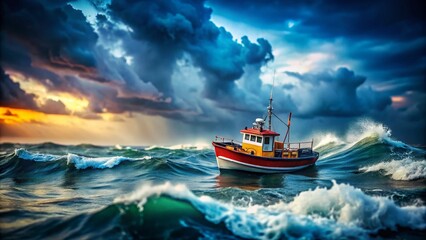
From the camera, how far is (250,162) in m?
21.2

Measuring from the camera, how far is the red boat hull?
834 inches

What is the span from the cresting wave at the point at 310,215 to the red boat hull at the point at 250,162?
36.3 ft

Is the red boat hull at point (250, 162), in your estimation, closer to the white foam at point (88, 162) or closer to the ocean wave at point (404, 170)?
the ocean wave at point (404, 170)

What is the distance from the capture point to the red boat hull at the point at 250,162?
2119 cm

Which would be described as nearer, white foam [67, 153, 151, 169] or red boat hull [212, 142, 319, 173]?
red boat hull [212, 142, 319, 173]

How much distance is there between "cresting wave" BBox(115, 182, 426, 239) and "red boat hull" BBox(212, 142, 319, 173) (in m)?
11.1

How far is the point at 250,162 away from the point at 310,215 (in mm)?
12043

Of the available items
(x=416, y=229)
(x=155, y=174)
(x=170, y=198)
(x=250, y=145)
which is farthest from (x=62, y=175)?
(x=416, y=229)

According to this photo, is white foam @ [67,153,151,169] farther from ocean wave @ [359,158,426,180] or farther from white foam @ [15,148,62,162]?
ocean wave @ [359,158,426,180]

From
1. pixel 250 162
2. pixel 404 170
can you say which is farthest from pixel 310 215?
pixel 404 170

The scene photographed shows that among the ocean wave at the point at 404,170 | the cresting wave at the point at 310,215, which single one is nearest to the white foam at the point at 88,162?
the cresting wave at the point at 310,215

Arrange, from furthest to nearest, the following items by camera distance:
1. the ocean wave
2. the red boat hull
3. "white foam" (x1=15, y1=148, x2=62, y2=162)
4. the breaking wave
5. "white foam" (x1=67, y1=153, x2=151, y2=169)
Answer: "white foam" (x1=15, y1=148, x2=62, y2=162), "white foam" (x1=67, y1=153, x2=151, y2=169), the red boat hull, the ocean wave, the breaking wave

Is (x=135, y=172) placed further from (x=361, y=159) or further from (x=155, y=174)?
(x=361, y=159)

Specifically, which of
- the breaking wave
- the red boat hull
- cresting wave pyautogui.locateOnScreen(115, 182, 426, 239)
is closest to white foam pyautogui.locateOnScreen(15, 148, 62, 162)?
the red boat hull
